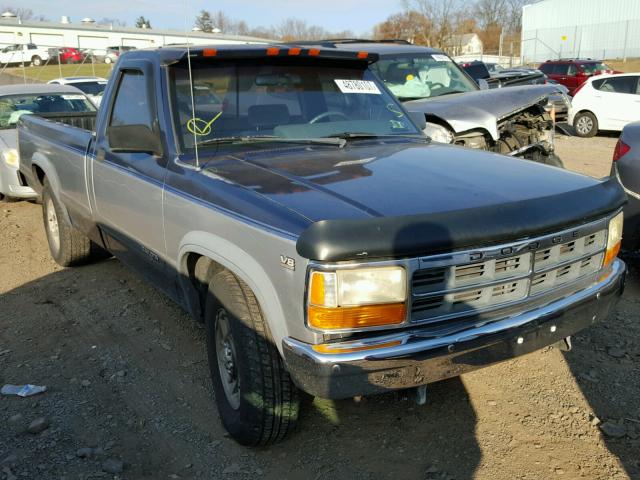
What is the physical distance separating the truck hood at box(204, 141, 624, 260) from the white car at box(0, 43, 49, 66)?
38.9 m

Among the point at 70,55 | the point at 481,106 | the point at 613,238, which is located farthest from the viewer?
the point at 70,55

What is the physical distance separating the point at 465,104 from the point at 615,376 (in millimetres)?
4335

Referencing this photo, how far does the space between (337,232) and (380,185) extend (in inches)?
26.1

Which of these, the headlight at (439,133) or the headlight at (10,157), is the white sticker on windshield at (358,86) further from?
the headlight at (10,157)

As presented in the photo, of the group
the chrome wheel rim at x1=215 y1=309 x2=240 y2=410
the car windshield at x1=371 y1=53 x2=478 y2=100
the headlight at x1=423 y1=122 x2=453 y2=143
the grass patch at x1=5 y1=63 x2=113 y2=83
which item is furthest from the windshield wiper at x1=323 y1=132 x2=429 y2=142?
the grass patch at x1=5 y1=63 x2=113 y2=83

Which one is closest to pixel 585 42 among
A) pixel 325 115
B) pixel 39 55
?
pixel 39 55

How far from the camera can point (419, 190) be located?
279 cm

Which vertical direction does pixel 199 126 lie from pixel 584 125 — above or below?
above

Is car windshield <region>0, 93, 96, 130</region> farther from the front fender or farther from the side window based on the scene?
the front fender

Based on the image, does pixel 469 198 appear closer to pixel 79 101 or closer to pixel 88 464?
pixel 88 464

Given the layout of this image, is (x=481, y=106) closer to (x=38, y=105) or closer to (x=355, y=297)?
(x=355, y=297)

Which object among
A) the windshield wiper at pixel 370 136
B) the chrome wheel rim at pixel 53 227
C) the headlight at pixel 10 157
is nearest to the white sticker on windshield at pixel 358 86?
the windshield wiper at pixel 370 136

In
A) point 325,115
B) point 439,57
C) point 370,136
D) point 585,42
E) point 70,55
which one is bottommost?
point 370,136

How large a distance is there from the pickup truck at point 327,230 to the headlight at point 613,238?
0.02 metres
